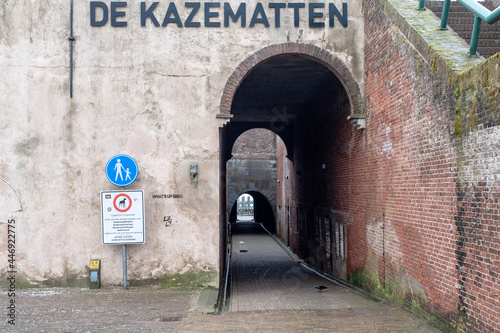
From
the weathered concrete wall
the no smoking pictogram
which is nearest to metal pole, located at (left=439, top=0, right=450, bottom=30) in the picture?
the weathered concrete wall

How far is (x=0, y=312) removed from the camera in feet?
21.5

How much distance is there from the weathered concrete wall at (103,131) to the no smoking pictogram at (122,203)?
371 mm

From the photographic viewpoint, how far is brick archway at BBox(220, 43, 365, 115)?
8211mm

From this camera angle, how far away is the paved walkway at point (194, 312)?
5.94m

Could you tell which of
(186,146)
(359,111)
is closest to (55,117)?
(186,146)

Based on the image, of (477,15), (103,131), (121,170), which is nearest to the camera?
(477,15)

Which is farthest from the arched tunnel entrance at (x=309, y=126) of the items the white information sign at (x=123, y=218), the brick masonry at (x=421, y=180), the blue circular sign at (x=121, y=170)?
the white information sign at (x=123, y=218)

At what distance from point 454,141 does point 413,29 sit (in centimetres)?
206

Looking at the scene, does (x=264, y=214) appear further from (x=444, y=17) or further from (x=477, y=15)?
(x=477, y=15)

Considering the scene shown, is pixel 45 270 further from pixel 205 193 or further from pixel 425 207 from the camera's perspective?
pixel 425 207

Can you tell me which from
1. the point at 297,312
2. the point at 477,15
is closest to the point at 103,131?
the point at 297,312

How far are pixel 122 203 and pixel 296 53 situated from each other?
14.5 ft

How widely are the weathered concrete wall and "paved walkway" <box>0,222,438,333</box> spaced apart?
0.65 m

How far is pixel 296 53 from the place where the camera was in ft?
27.6
